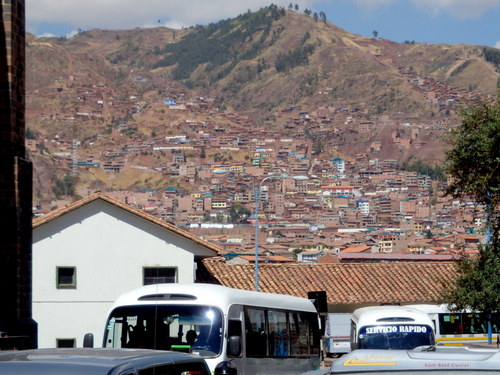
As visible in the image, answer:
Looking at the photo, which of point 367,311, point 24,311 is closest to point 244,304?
point 24,311

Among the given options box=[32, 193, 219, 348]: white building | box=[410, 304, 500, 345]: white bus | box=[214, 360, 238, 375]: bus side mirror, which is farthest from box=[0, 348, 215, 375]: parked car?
box=[410, 304, 500, 345]: white bus

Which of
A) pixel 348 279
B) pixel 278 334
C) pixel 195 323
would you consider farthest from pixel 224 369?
pixel 348 279

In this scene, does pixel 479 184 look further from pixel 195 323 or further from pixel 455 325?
pixel 455 325

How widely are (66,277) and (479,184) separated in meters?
21.8

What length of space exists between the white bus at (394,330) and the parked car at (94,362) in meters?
13.9

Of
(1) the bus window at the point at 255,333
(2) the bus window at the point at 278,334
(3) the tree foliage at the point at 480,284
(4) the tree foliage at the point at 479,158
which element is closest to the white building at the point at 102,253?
(3) the tree foliage at the point at 480,284

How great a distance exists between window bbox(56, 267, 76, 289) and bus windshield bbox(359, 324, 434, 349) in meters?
22.1

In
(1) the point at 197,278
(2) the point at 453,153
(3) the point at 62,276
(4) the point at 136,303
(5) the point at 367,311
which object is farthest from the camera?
(1) the point at 197,278

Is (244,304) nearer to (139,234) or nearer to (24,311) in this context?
(24,311)

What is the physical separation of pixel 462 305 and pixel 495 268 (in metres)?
1.33

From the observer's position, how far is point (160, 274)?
41906mm

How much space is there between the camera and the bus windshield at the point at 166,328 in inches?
530

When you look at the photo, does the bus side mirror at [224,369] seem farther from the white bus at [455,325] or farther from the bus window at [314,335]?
the white bus at [455,325]

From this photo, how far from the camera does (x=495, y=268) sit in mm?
24906
